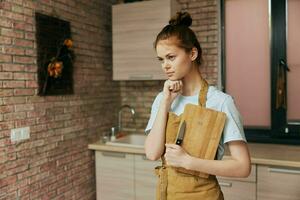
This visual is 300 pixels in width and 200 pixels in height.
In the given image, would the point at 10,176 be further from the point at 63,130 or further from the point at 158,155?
the point at 158,155

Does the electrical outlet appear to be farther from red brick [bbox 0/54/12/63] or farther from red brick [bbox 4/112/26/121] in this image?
red brick [bbox 0/54/12/63]

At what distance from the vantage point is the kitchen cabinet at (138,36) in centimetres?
290

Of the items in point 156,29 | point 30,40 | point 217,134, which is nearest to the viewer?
point 217,134

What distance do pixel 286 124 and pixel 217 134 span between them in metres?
1.84

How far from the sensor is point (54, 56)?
2.48 meters

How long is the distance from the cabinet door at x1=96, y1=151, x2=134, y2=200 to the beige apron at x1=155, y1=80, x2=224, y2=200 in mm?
1462

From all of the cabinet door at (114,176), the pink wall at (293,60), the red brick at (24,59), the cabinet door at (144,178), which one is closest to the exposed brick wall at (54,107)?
the red brick at (24,59)

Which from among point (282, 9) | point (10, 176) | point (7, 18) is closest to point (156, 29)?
point (282, 9)

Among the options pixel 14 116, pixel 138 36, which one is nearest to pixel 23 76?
pixel 14 116

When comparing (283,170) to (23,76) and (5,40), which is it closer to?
(23,76)

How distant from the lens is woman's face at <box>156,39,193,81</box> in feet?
4.02

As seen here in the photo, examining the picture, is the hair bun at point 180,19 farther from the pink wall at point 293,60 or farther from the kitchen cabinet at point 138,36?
the pink wall at point 293,60

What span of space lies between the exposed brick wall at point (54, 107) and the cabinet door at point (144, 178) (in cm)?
54

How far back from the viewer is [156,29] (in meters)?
2.92
